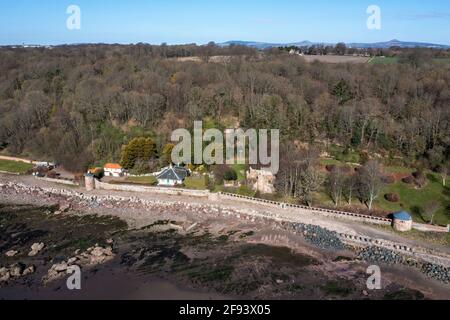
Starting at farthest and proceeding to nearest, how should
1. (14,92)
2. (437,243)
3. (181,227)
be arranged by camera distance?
(14,92) < (181,227) < (437,243)

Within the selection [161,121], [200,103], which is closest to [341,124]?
[200,103]

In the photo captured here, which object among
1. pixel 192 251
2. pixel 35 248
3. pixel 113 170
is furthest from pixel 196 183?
pixel 35 248

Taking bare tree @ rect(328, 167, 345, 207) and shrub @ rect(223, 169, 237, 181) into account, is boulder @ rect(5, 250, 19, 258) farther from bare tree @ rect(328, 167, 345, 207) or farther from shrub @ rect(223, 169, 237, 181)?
bare tree @ rect(328, 167, 345, 207)

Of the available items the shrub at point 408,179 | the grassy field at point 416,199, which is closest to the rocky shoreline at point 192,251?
the grassy field at point 416,199
